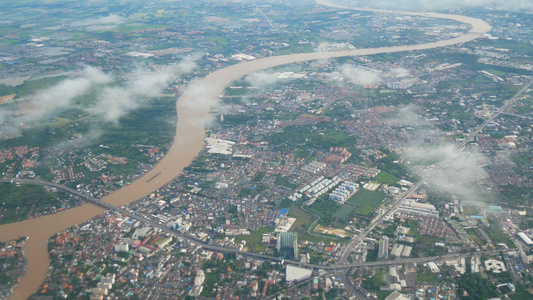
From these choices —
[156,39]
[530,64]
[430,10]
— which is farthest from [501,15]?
[156,39]

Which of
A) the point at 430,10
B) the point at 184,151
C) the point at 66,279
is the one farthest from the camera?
the point at 430,10

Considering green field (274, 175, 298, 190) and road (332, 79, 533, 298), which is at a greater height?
road (332, 79, 533, 298)

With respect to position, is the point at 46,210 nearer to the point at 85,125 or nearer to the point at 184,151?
the point at 184,151

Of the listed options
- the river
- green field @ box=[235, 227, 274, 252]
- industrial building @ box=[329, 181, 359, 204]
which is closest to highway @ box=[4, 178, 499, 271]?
green field @ box=[235, 227, 274, 252]

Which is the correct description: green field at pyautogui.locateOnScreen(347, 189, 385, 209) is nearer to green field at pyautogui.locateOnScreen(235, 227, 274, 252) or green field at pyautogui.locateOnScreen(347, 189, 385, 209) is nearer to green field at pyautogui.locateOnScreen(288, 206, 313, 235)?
green field at pyautogui.locateOnScreen(288, 206, 313, 235)

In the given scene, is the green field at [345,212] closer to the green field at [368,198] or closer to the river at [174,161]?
the green field at [368,198]

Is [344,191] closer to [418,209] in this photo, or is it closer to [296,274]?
[418,209]
